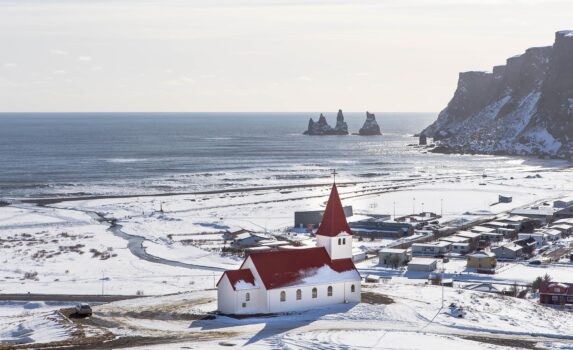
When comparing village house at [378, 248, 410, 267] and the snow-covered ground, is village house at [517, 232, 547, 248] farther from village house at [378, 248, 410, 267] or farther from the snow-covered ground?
village house at [378, 248, 410, 267]

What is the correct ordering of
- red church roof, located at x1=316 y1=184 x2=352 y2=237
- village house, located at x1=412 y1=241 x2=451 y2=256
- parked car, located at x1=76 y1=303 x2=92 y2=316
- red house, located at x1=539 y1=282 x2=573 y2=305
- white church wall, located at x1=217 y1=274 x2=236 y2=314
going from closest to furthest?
parked car, located at x1=76 y1=303 x2=92 y2=316, white church wall, located at x1=217 y1=274 x2=236 y2=314, red church roof, located at x1=316 y1=184 x2=352 y2=237, red house, located at x1=539 y1=282 x2=573 y2=305, village house, located at x1=412 y1=241 x2=451 y2=256

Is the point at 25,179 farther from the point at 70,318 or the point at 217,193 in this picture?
the point at 70,318

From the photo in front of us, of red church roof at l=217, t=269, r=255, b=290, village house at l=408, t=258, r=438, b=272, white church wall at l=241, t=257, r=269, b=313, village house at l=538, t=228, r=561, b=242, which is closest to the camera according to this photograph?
red church roof at l=217, t=269, r=255, b=290

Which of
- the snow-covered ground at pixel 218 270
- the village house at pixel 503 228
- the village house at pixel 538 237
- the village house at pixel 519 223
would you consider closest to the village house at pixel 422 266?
the snow-covered ground at pixel 218 270

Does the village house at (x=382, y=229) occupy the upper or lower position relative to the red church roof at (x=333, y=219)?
lower

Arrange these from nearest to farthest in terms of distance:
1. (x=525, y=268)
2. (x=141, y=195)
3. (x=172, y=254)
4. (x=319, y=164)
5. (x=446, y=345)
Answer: (x=446, y=345) < (x=525, y=268) < (x=172, y=254) < (x=141, y=195) < (x=319, y=164)

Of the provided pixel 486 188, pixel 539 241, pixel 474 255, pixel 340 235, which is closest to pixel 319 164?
pixel 486 188

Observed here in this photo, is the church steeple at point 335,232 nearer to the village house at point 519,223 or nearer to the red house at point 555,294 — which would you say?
the red house at point 555,294

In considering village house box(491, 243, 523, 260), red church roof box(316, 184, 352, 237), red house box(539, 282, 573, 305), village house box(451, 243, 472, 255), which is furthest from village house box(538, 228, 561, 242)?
red church roof box(316, 184, 352, 237)
